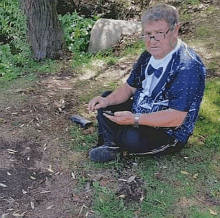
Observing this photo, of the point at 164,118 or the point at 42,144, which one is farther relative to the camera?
the point at 42,144

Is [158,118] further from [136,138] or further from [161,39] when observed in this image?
[161,39]

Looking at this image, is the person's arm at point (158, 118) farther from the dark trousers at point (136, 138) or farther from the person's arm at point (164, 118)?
the dark trousers at point (136, 138)

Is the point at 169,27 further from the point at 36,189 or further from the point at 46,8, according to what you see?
the point at 46,8

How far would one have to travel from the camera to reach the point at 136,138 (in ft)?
9.11

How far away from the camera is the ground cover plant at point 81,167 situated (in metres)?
2.62

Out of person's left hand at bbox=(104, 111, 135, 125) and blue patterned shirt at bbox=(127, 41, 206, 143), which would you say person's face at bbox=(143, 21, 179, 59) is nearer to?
blue patterned shirt at bbox=(127, 41, 206, 143)

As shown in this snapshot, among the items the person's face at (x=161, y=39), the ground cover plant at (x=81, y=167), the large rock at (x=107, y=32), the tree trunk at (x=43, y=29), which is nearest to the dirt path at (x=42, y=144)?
the ground cover plant at (x=81, y=167)

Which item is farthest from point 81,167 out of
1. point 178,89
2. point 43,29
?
point 43,29

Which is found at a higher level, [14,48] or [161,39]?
[161,39]

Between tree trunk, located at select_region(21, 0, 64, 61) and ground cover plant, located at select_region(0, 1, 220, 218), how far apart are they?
71 cm

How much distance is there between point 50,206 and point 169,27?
1535 millimetres

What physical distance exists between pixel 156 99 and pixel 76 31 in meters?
3.09

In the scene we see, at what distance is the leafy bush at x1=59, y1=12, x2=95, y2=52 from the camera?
543 centimetres

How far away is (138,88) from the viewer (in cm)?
308
